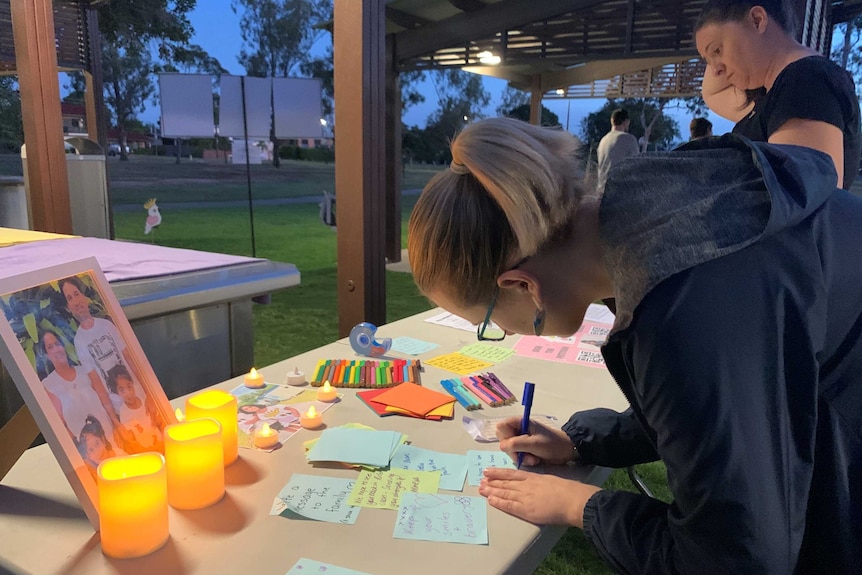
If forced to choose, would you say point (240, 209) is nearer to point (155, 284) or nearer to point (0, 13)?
point (0, 13)

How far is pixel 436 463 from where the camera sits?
103cm

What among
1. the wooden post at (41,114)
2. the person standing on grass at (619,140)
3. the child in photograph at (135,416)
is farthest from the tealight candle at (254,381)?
the person standing on grass at (619,140)

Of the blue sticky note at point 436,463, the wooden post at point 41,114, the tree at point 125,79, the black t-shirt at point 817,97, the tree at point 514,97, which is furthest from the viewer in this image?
the tree at point 125,79

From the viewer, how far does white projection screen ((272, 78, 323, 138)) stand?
14.1 feet

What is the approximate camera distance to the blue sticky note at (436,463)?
0.97 metres

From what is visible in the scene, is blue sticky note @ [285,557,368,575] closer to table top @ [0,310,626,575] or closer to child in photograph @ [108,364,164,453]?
table top @ [0,310,626,575]

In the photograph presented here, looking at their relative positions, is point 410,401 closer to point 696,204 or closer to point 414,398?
point 414,398

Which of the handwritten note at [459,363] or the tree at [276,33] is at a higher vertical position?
the tree at [276,33]

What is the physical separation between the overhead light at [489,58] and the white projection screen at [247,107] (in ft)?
7.66

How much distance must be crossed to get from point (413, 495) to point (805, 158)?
0.70 m

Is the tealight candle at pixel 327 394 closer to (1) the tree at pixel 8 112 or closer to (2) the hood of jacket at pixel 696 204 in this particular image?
(2) the hood of jacket at pixel 696 204

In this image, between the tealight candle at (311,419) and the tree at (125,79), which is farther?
the tree at (125,79)

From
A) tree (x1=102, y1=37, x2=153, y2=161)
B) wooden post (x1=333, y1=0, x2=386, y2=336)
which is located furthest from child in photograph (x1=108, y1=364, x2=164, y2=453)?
tree (x1=102, y1=37, x2=153, y2=161)

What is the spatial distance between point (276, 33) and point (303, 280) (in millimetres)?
6377
